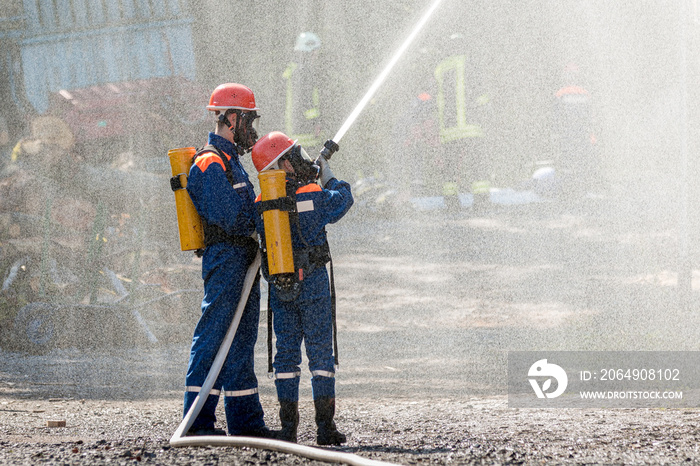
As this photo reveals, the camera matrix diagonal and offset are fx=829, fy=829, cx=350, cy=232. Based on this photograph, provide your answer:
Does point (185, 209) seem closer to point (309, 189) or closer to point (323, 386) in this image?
point (309, 189)

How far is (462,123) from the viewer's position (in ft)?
45.5

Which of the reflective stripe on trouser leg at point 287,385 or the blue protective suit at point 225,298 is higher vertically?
the blue protective suit at point 225,298

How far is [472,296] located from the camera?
1016 cm

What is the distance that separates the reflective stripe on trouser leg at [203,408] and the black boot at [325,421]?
507mm

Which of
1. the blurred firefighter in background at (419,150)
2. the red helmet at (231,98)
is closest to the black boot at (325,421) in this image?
the red helmet at (231,98)

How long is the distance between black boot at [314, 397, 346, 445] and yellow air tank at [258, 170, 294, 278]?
656 mm

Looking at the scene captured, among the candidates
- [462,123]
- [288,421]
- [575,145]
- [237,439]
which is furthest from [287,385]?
[575,145]

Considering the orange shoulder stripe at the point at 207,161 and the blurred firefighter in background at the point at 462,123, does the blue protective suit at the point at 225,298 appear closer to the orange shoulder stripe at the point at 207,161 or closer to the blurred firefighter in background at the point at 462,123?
the orange shoulder stripe at the point at 207,161

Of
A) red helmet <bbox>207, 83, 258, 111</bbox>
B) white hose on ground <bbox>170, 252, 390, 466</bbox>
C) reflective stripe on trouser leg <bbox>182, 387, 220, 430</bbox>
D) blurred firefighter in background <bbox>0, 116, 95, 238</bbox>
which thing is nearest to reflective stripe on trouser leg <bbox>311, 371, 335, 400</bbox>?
white hose on ground <bbox>170, 252, 390, 466</bbox>

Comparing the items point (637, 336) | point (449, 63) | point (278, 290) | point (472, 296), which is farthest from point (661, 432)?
point (449, 63)

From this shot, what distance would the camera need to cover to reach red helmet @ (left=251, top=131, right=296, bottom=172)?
411 cm

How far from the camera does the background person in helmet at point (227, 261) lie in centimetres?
402

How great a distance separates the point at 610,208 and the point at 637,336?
4.99m

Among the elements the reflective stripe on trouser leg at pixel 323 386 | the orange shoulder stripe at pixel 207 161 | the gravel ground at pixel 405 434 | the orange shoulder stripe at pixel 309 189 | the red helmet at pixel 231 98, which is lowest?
the gravel ground at pixel 405 434
